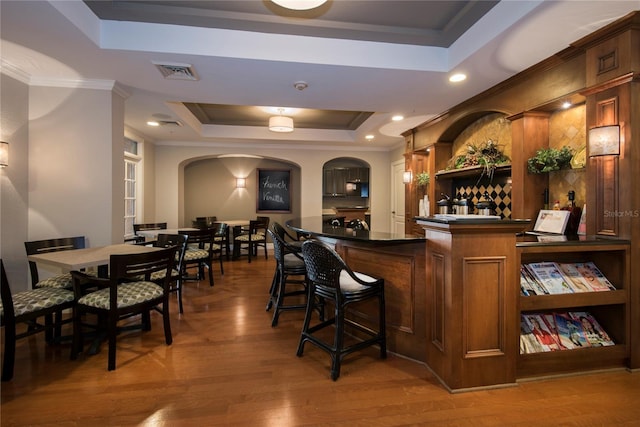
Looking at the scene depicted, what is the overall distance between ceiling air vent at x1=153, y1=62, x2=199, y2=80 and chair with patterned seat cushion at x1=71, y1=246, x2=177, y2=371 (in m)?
1.79

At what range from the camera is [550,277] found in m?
2.22

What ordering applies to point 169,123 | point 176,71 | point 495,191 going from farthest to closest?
point 169,123 → point 495,191 → point 176,71

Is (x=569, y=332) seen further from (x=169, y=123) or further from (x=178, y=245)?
(x=169, y=123)

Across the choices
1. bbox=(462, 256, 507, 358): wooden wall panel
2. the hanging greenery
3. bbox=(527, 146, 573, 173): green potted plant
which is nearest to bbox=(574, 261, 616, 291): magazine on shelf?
bbox=(462, 256, 507, 358): wooden wall panel

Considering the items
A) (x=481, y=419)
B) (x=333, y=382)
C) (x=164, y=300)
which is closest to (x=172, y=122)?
(x=164, y=300)

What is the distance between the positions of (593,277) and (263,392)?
256 cm

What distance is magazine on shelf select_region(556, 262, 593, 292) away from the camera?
2.22 meters

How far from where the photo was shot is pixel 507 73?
3139mm

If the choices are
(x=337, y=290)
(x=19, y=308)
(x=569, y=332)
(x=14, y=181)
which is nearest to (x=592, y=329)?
(x=569, y=332)

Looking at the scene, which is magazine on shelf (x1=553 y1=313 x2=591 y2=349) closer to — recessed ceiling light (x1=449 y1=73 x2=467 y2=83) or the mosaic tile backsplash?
the mosaic tile backsplash

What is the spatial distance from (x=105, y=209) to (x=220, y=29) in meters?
2.34

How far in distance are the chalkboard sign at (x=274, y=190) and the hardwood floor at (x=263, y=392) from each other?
5419 mm

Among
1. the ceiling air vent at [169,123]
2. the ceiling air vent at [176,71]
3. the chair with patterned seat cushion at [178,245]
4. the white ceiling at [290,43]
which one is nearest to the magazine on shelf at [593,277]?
the white ceiling at [290,43]

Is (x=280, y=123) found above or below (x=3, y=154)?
above
